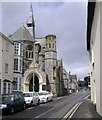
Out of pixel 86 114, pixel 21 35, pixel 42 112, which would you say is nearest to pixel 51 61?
pixel 21 35

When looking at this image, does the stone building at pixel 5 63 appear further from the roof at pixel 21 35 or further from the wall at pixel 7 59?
the roof at pixel 21 35

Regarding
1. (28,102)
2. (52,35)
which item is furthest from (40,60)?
(28,102)

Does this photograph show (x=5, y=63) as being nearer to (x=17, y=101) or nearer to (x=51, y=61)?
(x=17, y=101)

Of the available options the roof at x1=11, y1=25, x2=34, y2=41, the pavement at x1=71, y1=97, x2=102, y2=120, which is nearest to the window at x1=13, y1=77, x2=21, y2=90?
the roof at x1=11, y1=25, x2=34, y2=41

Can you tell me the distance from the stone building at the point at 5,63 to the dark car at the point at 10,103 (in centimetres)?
1011

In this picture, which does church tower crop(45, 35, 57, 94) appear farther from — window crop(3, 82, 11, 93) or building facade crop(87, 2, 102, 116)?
building facade crop(87, 2, 102, 116)

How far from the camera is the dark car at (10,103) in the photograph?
542 inches

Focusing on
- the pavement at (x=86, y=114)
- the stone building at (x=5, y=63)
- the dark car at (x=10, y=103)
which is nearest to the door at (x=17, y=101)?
the dark car at (x=10, y=103)

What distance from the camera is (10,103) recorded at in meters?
14.3

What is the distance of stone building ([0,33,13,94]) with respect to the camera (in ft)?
84.6

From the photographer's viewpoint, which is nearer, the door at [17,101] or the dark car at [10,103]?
the dark car at [10,103]

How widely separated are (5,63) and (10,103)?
13.4 m

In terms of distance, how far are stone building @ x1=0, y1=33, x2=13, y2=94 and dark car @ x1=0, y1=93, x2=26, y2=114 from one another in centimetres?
1011

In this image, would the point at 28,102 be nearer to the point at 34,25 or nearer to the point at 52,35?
the point at 52,35
